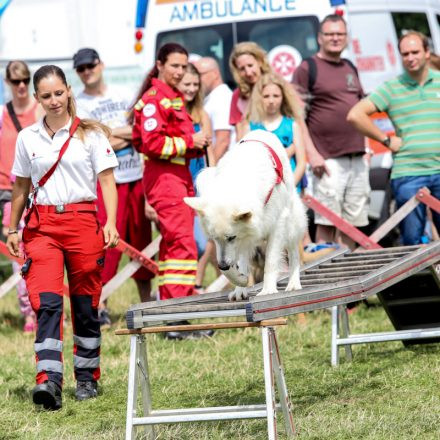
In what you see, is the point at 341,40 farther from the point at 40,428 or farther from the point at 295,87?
the point at 40,428

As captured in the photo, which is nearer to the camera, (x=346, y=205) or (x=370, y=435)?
(x=370, y=435)

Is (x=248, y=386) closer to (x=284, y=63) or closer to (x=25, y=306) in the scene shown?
(x=25, y=306)

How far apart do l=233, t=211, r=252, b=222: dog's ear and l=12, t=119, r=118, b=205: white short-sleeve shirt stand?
1437mm

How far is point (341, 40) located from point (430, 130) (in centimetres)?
151

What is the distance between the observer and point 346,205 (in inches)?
407

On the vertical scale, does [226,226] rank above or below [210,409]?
above

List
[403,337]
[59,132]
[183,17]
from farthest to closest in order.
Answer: [183,17] → [403,337] → [59,132]

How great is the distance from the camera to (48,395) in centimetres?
676

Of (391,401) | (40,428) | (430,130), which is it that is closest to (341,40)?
(430,130)

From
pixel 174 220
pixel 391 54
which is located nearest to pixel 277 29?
pixel 391 54

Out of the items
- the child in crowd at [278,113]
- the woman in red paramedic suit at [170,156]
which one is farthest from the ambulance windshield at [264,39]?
the woman in red paramedic suit at [170,156]

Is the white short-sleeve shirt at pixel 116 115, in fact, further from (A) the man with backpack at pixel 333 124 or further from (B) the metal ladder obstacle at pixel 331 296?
(B) the metal ladder obstacle at pixel 331 296

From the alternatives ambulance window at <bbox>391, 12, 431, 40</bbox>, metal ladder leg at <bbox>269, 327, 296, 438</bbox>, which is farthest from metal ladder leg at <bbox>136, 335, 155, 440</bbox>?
ambulance window at <bbox>391, 12, 431, 40</bbox>

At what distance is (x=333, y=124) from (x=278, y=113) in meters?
0.86
